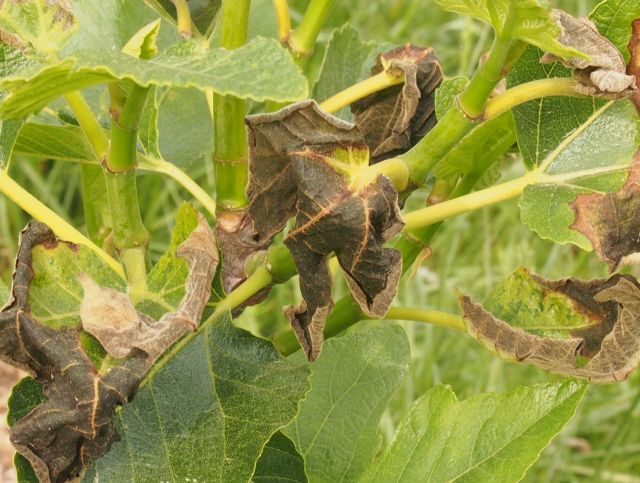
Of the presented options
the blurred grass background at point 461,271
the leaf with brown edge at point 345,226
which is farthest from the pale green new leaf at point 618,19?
the blurred grass background at point 461,271

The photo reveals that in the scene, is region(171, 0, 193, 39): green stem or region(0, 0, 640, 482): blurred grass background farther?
region(0, 0, 640, 482): blurred grass background

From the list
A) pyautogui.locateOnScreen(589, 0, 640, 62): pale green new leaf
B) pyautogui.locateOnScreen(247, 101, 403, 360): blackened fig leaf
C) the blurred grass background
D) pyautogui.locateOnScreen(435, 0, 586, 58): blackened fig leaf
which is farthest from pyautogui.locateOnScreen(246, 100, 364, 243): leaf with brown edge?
the blurred grass background

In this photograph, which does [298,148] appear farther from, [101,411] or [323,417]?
[323,417]

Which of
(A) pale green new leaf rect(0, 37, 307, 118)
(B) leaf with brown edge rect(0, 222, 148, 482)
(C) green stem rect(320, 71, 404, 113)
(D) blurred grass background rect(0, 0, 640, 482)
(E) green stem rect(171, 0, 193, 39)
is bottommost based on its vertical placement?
(D) blurred grass background rect(0, 0, 640, 482)

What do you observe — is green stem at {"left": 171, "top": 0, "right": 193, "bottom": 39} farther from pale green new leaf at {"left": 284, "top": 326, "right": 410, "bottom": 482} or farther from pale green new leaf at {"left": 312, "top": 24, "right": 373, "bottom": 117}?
pale green new leaf at {"left": 284, "top": 326, "right": 410, "bottom": 482}

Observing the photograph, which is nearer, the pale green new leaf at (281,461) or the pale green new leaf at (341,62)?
the pale green new leaf at (281,461)

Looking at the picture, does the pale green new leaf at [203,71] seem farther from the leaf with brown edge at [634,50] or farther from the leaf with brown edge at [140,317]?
the leaf with brown edge at [634,50]
